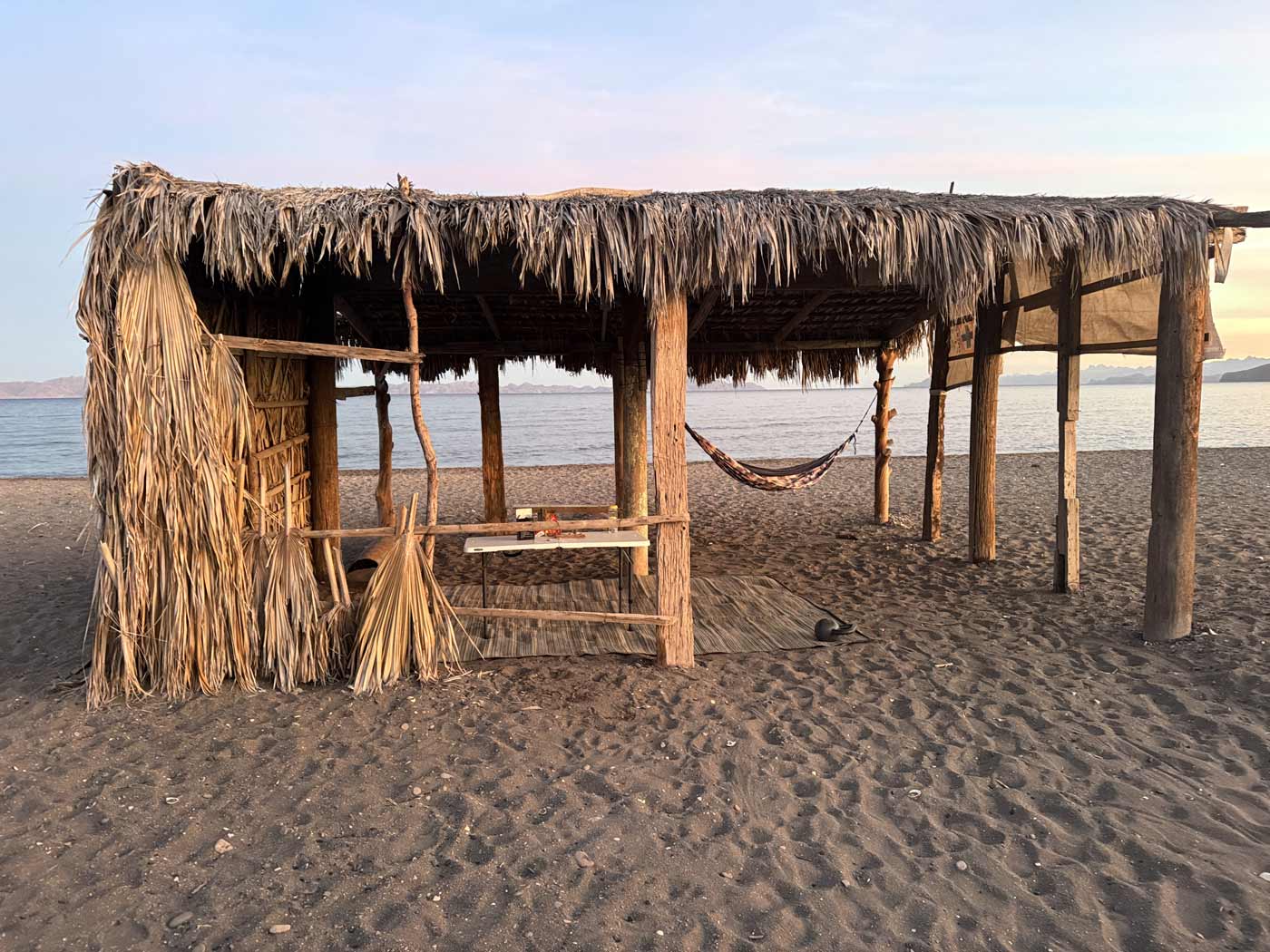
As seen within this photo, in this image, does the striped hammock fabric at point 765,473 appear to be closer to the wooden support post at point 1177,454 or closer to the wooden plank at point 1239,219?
the wooden support post at point 1177,454

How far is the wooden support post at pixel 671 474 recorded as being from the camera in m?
3.48

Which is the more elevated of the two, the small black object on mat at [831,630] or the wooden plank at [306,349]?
the wooden plank at [306,349]

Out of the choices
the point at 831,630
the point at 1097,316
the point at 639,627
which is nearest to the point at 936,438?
the point at 1097,316

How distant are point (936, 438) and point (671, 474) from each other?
3567mm

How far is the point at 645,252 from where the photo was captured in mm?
3266

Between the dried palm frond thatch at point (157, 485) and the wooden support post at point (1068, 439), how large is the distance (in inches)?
171

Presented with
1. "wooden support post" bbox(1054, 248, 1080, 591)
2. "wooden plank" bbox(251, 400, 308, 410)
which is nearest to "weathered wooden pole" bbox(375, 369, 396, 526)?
"wooden plank" bbox(251, 400, 308, 410)

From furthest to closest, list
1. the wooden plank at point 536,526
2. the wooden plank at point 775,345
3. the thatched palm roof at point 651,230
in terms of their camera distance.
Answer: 1. the wooden plank at point 775,345
2. the wooden plank at point 536,526
3. the thatched palm roof at point 651,230

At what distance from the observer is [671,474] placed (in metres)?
3.54

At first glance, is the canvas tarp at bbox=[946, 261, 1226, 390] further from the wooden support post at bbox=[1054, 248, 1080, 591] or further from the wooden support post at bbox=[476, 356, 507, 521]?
the wooden support post at bbox=[476, 356, 507, 521]

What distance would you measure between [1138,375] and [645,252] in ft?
368

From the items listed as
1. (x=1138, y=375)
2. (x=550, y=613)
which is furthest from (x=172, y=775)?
(x=1138, y=375)

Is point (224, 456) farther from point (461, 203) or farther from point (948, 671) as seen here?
point (948, 671)

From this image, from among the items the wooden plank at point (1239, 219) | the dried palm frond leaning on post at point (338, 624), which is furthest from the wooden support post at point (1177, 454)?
the dried palm frond leaning on post at point (338, 624)
